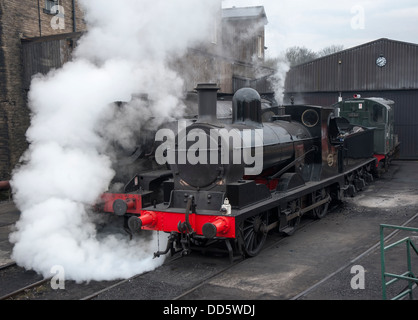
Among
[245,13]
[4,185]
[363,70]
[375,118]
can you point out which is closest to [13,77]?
[4,185]

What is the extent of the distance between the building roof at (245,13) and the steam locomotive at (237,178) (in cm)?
659

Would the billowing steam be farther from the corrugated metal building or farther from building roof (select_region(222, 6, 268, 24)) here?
the corrugated metal building

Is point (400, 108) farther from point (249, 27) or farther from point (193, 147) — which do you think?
point (193, 147)

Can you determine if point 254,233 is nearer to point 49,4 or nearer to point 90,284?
point 90,284

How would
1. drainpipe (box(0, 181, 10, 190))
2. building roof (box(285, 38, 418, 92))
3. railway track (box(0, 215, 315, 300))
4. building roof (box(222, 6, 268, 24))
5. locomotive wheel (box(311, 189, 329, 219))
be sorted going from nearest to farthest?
railway track (box(0, 215, 315, 300)) < locomotive wheel (box(311, 189, 329, 219)) < drainpipe (box(0, 181, 10, 190)) < building roof (box(222, 6, 268, 24)) < building roof (box(285, 38, 418, 92))

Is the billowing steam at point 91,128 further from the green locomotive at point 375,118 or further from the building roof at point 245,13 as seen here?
the green locomotive at point 375,118

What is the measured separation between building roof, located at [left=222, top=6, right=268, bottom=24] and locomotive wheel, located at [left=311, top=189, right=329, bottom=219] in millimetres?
7635

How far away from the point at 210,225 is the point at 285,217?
7.16ft

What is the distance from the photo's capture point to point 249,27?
52.3 ft

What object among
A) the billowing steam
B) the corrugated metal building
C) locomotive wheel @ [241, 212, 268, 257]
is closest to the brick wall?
the billowing steam

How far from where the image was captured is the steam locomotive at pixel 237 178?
650cm

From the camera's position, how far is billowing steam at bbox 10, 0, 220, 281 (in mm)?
6480

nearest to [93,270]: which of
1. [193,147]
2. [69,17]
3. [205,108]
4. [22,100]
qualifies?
[193,147]

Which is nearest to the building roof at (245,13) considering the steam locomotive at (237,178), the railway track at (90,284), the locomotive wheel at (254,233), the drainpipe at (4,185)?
the steam locomotive at (237,178)
